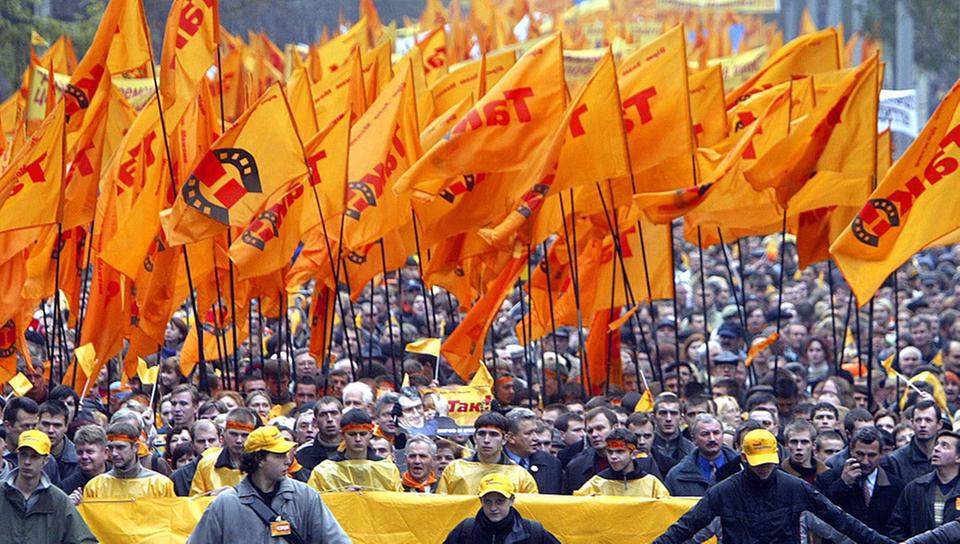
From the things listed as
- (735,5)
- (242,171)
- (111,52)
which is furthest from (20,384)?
(735,5)

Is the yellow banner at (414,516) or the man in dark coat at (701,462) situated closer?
the yellow banner at (414,516)

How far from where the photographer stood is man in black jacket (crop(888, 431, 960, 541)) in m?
11.1

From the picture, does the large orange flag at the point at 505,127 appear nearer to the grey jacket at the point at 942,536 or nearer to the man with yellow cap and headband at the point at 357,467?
the man with yellow cap and headband at the point at 357,467

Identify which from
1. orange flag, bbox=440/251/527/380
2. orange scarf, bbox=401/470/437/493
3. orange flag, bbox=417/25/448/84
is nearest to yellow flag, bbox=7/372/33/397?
orange flag, bbox=440/251/527/380

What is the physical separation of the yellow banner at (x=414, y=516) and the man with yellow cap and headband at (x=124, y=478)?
20 centimetres

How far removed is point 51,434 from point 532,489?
2.93 m

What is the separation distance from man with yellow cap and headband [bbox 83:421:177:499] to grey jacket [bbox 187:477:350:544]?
2.31m

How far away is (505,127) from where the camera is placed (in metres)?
15.9

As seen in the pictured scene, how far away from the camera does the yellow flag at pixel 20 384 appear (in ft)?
50.9

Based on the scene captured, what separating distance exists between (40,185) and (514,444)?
14.8 ft

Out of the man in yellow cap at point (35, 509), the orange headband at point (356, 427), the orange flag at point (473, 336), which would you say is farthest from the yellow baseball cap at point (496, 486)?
the orange flag at point (473, 336)

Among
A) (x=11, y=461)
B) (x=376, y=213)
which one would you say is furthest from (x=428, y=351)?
(x=11, y=461)

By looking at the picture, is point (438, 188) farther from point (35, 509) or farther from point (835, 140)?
point (35, 509)

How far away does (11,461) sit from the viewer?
13.3m
